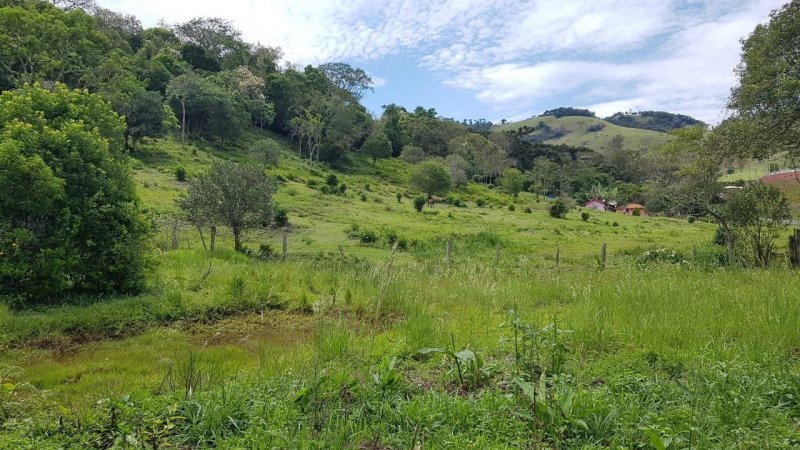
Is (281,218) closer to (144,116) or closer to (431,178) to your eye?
(144,116)

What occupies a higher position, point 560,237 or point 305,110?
point 305,110

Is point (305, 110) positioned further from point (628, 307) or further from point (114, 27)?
point (628, 307)

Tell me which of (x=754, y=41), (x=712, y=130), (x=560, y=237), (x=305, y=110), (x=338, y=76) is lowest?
(x=560, y=237)

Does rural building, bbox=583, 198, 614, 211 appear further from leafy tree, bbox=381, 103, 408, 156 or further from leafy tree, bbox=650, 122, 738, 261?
leafy tree, bbox=650, 122, 738, 261

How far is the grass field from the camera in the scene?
2959 millimetres

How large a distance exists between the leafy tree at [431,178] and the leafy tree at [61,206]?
141 feet

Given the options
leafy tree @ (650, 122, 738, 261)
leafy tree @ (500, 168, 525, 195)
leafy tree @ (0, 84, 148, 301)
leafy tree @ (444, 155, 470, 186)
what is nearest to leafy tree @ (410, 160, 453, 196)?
leafy tree @ (444, 155, 470, 186)

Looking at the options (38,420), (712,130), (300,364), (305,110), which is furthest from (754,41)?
(305,110)

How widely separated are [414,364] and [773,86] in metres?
17.4

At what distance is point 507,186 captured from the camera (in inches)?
2501

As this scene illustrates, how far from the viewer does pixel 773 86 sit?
15219 mm

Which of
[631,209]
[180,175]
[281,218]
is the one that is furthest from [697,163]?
[631,209]

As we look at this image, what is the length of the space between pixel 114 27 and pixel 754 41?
250 ft

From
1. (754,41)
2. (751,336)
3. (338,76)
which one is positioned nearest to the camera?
(751,336)
